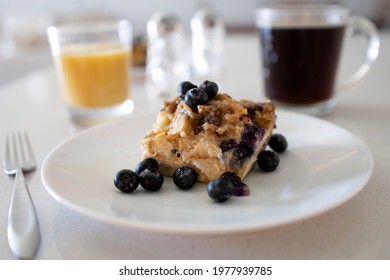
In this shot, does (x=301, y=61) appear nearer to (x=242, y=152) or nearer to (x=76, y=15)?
(x=242, y=152)

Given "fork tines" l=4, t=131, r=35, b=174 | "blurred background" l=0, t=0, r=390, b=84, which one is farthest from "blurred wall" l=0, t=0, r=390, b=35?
"fork tines" l=4, t=131, r=35, b=174

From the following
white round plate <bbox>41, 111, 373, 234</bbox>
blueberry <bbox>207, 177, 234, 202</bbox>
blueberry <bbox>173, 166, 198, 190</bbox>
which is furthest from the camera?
blueberry <bbox>173, 166, 198, 190</bbox>

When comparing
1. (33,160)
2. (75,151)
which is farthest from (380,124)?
(33,160)

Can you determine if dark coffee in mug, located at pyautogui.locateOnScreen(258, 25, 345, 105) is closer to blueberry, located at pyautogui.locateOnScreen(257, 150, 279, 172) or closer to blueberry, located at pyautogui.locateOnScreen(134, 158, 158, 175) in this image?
blueberry, located at pyautogui.locateOnScreen(257, 150, 279, 172)

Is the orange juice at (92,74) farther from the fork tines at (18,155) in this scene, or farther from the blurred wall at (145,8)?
the blurred wall at (145,8)

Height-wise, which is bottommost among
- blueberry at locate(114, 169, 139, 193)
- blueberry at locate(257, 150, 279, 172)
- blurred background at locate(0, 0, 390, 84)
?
blurred background at locate(0, 0, 390, 84)

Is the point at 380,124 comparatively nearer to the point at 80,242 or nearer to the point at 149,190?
the point at 149,190
